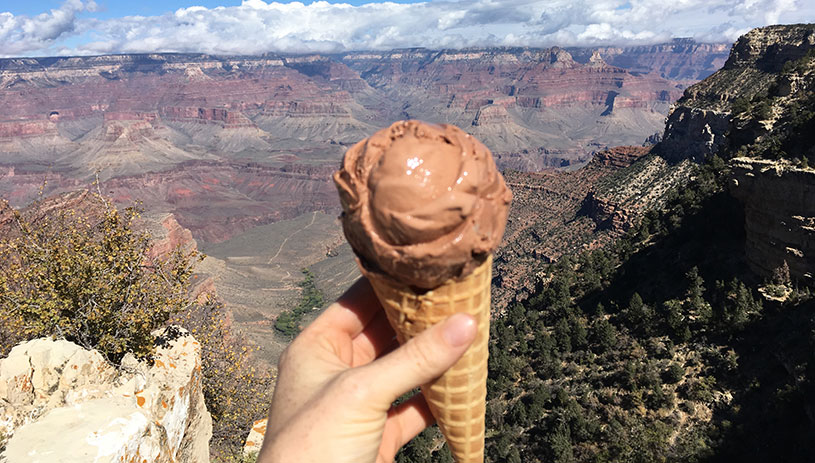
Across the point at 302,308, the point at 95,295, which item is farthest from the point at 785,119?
the point at 302,308

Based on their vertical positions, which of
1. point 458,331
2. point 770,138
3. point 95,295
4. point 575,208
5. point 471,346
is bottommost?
point 575,208

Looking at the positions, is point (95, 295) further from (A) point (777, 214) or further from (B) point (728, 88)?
(B) point (728, 88)

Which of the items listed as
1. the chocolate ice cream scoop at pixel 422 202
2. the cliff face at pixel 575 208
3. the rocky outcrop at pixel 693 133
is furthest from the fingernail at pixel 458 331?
the rocky outcrop at pixel 693 133

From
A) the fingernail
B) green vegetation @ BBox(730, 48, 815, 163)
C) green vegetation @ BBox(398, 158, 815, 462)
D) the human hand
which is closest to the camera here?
the human hand

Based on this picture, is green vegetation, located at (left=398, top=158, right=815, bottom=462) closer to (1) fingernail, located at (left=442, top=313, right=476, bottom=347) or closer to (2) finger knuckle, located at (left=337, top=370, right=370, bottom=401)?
(1) fingernail, located at (left=442, top=313, right=476, bottom=347)

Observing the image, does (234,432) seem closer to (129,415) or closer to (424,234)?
(129,415)

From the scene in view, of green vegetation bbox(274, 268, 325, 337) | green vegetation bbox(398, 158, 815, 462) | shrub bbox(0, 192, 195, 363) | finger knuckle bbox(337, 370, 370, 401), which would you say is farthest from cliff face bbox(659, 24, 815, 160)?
green vegetation bbox(274, 268, 325, 337)
